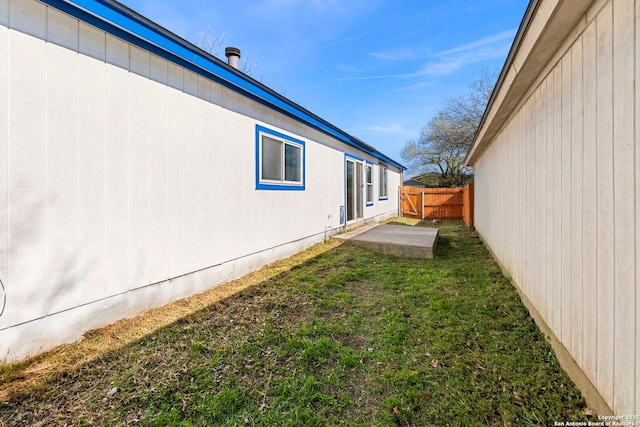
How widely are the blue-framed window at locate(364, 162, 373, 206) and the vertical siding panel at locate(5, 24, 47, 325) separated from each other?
9.28 m

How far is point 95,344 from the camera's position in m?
2.38

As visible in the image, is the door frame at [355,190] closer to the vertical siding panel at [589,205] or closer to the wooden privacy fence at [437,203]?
the wooden privacy fence at [437,203]

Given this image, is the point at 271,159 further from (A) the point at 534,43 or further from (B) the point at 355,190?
(B) the point at 355,190

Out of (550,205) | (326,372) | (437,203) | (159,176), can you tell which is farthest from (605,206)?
(437,203)

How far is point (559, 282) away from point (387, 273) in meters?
2.72

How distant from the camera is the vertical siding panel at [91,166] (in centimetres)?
248

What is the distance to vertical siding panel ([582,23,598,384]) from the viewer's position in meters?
1.65

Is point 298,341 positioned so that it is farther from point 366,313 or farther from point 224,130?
point 224,130

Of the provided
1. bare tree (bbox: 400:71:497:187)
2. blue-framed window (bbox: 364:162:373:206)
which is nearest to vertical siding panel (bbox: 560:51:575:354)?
blue-framed window (bbox: 364:162:373:206)

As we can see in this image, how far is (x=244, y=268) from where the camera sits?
4.50 meters

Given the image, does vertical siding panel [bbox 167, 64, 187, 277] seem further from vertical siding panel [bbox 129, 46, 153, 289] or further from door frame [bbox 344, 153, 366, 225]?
door frame [bbox 344, 153, 366, 225]

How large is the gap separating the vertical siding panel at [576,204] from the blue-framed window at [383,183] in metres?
10.4

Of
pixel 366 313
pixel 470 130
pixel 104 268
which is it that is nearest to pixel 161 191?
pixel 104 268

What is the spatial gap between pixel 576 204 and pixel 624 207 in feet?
1.95
